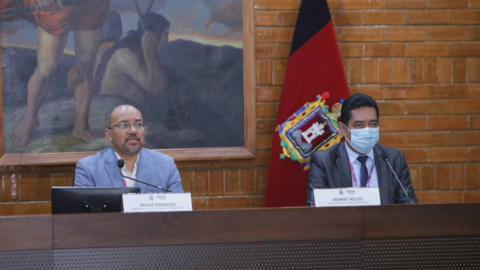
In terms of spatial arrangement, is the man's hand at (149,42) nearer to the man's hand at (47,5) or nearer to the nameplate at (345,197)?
the man's hand at (47,5)

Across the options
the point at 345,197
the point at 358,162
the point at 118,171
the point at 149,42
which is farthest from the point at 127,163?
the point at 345,197

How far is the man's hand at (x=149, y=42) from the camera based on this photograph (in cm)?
383

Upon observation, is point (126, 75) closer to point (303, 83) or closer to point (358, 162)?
point (303, 83)

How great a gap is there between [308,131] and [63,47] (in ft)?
5.49

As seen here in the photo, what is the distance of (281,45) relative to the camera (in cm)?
396

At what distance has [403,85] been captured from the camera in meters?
4.05

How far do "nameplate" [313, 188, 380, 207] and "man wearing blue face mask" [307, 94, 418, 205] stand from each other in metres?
0.58

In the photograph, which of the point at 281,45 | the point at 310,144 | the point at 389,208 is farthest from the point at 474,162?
the point at 389,208

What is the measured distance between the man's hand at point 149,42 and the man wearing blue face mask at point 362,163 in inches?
53.9

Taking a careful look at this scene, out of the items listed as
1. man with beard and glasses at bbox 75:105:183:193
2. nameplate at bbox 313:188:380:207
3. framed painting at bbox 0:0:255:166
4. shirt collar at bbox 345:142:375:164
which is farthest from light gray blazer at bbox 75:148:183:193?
nameplate at bbox 313:188:380:207

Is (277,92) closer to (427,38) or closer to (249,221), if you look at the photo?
(427,38)

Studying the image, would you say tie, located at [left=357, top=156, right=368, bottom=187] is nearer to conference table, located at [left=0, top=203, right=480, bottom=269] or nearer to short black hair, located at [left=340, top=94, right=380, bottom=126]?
short black hair, located at [left=340, top=94, right=380, bottom=126]

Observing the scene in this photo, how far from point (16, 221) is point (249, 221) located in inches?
34.1

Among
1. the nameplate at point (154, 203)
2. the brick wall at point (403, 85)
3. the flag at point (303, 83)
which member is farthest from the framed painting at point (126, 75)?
the nameplate at point (154, 203)
